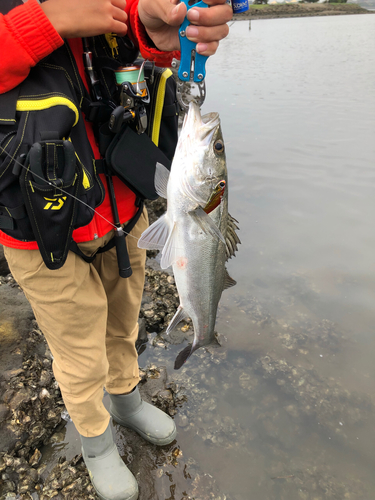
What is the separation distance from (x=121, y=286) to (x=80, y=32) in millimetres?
1367

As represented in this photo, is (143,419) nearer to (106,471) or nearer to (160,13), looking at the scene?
(106,471)

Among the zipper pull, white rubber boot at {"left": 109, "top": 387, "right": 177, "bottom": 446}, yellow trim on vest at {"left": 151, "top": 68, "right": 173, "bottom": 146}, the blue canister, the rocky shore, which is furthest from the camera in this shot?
the rocky shore

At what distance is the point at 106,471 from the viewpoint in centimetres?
230

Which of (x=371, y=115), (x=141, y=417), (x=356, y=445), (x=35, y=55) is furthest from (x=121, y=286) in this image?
(x=371, y=115)

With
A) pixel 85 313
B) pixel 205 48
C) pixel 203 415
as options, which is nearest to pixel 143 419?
pixel 203 415

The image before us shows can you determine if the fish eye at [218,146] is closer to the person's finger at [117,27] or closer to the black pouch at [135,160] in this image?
the black pouch at [135,160]

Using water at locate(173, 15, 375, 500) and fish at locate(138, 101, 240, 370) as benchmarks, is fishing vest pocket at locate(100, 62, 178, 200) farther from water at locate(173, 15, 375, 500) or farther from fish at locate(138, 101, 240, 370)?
water at locate(173, 15, 375, 500)

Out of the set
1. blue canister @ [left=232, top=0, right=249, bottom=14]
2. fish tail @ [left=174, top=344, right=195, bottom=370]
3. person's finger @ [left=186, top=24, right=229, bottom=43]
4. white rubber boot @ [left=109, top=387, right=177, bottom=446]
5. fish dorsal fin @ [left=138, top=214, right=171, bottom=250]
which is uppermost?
blue canister @ [left=232, top=0, right=249, bottom=14]

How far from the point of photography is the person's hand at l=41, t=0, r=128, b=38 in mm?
1463

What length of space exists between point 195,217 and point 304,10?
7278 centimetres

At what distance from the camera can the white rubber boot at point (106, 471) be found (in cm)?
226

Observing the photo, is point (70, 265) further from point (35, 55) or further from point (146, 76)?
point (146, 76)

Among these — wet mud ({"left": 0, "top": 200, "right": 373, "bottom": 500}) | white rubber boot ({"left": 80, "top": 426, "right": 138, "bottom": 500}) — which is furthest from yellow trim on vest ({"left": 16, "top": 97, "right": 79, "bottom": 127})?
wet mud ({"left": 0, "top": 200, "right": 373, "bottom": 500})

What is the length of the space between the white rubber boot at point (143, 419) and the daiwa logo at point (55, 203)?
1.64 m
